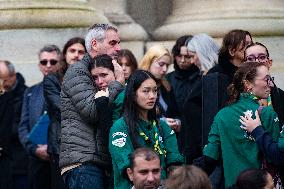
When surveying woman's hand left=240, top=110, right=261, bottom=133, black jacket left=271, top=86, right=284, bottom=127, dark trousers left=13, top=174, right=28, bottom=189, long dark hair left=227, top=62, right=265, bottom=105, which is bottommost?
dark trousers left=13, top=174, right=28, bottom=189

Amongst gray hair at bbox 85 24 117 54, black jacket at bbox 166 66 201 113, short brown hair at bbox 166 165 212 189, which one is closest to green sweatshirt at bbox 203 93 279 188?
gray hair at bbox 85 24 117 54

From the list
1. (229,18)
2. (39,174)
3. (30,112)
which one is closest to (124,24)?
(229,18)

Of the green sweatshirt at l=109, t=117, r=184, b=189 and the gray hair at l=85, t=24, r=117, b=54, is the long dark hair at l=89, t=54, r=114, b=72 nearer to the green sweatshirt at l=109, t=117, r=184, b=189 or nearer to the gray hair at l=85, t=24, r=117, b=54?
the gray hair at l=85, t=24, r=117, b=54

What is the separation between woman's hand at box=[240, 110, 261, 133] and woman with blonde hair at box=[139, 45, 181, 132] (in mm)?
1923

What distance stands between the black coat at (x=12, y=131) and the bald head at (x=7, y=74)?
0.21 meters

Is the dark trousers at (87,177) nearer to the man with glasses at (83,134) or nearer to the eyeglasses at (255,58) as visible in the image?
the man with glasses at (83,134)

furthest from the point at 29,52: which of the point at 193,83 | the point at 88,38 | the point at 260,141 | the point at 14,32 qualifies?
the point at 260,141

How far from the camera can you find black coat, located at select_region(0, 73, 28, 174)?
39.5ft

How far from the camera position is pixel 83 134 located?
894cm

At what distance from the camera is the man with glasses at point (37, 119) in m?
11.4

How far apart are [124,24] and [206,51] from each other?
3.37 m

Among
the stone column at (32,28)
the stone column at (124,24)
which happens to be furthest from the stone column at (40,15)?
the stone column at (124,24)

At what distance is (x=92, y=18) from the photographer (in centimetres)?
1307

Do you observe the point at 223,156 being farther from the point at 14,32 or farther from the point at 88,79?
the point at 14,32
